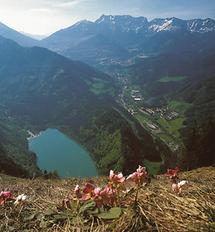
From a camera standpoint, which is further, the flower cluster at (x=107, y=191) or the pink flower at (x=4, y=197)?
the pink flower at (x=4, y=197)

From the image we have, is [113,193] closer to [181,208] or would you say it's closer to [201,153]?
[181,208]

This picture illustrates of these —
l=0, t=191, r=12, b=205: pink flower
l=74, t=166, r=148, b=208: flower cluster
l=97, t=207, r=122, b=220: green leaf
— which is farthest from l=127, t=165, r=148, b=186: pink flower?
l=0, t=191, r=12, b=205: pink flower

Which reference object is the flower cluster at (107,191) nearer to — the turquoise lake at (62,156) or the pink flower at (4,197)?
the pink flower at (4,197)

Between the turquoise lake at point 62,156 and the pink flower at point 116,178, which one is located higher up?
the pink flower at point 116,178

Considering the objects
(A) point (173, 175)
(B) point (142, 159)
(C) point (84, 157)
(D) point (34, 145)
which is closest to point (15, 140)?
(D) point (34, 145)

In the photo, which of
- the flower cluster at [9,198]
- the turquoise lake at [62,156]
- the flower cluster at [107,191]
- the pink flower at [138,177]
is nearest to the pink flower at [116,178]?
the flower cluster at [107,191]

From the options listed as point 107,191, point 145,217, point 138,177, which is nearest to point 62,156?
point 138,177

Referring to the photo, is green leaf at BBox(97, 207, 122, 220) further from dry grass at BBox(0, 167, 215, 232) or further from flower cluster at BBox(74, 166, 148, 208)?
flower cluster at BBox(74, 166, 148, 208)
